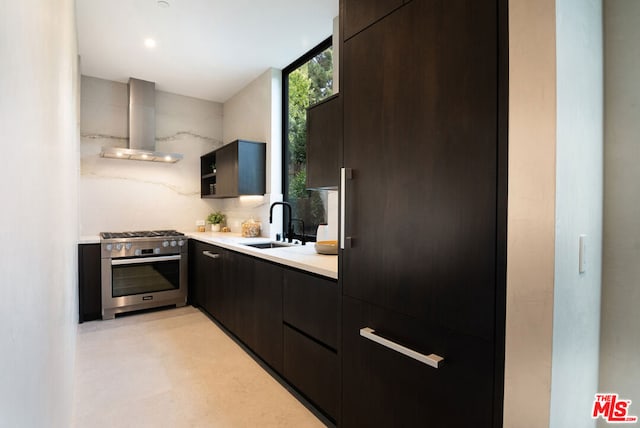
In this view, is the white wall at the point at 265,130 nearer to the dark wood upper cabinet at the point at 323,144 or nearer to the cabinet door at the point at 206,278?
the cabinet door at the point at 206,278

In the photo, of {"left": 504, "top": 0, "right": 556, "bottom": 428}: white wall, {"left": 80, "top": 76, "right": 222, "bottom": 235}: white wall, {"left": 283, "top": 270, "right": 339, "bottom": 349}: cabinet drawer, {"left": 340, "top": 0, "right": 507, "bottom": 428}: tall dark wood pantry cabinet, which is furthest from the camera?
{"left": 80, "top": 76, "right": 222, "bottom": 235}: white wall

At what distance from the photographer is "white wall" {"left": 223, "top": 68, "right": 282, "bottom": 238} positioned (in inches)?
146

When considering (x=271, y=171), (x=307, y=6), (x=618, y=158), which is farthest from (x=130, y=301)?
Answer: (x=618, y=158)

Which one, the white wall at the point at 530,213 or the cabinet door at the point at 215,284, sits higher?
the white wall at the point at 530,213

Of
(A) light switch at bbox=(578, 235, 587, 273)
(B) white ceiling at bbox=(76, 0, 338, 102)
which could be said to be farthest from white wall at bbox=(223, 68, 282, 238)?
(A) light switch at bbox=(578, 235, 587, 273)

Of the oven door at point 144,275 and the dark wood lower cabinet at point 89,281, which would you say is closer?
the dark wood lower cabinet at point 89,281

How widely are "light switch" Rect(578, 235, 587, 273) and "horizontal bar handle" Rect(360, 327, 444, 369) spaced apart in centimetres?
50

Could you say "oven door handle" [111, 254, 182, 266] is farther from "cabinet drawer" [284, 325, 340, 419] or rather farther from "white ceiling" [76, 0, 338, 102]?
"cabinet drawer" [284, 325, 340, 419]

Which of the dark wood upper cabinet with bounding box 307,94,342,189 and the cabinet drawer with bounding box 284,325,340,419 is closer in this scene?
the cabinet drawer with bounding box 284,325,340,419

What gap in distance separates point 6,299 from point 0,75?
1.02ft

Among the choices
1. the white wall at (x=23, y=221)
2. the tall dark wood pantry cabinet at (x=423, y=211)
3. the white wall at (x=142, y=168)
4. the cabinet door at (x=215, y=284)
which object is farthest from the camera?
the white wall at (x=142, y=168)

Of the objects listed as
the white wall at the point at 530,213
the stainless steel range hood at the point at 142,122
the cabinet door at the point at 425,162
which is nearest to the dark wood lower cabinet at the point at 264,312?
the cabinet door at the point at 425,162

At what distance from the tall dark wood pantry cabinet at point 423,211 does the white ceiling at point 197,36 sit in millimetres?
1525

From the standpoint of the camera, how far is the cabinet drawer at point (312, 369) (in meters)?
1.71
